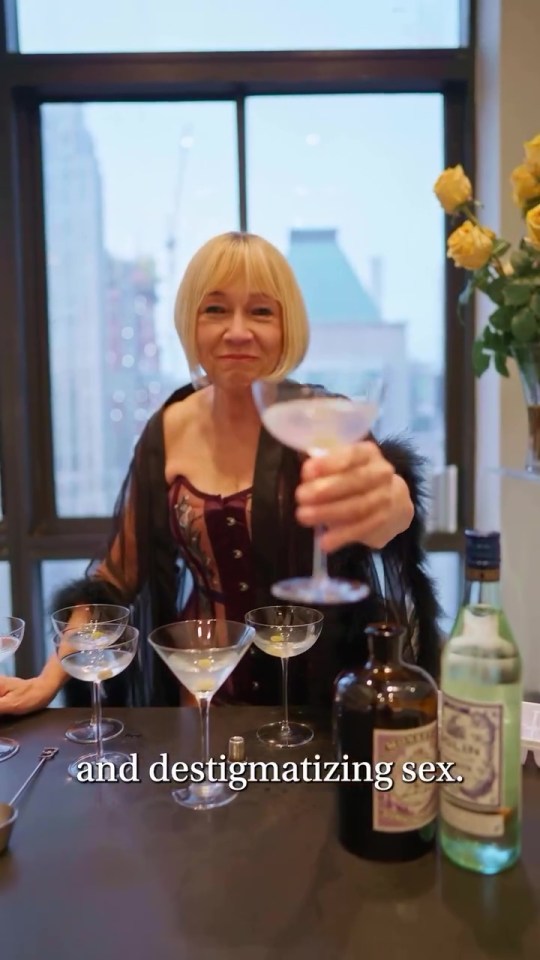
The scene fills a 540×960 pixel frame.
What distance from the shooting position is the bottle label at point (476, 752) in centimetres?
62

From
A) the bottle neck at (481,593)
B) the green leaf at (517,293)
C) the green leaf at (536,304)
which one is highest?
the green leaf at (517,293)

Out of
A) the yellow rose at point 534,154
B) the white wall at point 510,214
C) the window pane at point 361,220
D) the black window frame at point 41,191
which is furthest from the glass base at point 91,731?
the window pane at point 361,220

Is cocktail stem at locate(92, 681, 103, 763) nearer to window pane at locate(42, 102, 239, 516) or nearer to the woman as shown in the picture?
the woman

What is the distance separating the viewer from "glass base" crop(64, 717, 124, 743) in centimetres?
93

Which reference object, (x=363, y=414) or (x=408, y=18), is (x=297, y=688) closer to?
(x=363, y=414)

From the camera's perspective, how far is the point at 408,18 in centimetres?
212

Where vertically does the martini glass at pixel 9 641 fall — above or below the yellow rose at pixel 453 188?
below

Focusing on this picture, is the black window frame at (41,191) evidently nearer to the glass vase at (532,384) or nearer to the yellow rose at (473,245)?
the glass vase at (532,384)

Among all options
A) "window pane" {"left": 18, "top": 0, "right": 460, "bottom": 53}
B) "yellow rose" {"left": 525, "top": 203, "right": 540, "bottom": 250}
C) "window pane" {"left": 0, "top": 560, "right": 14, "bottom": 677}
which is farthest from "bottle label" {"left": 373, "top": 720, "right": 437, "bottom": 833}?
"window pane" {"left": 18, "top": 0, "right": 460, "bottom": 53}

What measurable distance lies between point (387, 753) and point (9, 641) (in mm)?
566

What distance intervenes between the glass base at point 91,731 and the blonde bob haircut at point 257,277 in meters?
0.56

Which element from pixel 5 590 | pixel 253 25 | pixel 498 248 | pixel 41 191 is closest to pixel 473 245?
pixel 498 248

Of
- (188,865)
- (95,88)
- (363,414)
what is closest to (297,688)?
(188,865)

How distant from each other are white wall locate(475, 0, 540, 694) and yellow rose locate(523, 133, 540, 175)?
3.07ft
